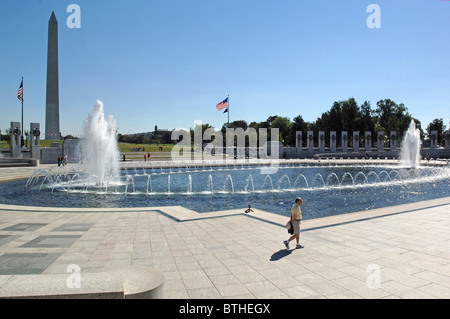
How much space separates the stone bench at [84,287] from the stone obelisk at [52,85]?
2246 inches

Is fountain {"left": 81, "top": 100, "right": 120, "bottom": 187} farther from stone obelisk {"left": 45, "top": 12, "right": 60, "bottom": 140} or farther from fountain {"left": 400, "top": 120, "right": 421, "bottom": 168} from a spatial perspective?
stone obelisk {"left": 45, "top": 12, "right": 60, "bottom": 140}

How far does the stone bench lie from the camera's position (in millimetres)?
3367

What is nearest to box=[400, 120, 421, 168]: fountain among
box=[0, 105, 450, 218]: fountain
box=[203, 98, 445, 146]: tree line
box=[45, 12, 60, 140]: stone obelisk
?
box=[0, 105, 450, 218]: fountain

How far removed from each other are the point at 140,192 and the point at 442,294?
15.5 m

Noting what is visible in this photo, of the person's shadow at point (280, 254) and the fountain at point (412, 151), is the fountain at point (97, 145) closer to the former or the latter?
the person's shadow at point (280, 254)

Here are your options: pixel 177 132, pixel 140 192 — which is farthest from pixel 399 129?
pixel 140 192

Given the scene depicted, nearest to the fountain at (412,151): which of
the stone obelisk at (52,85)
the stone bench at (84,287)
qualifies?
the stone bench at (84,287)

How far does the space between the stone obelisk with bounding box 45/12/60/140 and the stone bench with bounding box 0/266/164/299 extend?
5705cm

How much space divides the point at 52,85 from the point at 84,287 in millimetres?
57658

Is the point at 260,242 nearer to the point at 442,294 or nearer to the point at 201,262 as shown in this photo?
the point at 201,262

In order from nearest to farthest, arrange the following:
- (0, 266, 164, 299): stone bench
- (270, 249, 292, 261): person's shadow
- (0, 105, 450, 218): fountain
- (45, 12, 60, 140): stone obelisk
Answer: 1. (0, 266, 164, 299): stone bench
2. (270, 249, 292, 261): person's shadow
3. (0, 105, 450, 218): fountain
4. (45, 12, 60, 140): stone obelisk

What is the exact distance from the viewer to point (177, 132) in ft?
391

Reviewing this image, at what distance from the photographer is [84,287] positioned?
3.50 m

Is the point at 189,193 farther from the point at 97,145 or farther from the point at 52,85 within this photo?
the point at 52,85
